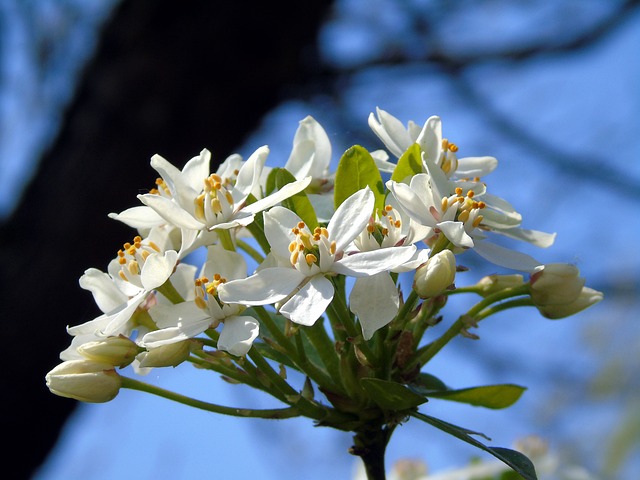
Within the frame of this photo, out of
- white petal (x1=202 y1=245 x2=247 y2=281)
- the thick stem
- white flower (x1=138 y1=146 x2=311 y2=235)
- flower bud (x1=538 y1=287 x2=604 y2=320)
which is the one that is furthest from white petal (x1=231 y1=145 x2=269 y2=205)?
flower bud (x1=538 y1=287 x2=604 y2=320)

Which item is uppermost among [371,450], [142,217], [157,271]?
[142,217]

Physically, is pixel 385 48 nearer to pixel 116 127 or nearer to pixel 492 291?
pixel 116 127

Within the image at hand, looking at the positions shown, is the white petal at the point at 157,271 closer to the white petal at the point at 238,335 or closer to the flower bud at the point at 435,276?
the white petal at the point at 238,335

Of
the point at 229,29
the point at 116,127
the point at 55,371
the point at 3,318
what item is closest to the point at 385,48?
the point at 229,29

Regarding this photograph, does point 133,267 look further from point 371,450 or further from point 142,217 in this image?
point 371,450

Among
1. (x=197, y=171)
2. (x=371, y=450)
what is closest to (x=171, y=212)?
(x=197, y=171)

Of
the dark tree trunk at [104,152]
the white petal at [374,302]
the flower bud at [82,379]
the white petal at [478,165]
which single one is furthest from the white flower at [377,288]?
the dark tree trunk at [104,152]
